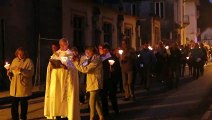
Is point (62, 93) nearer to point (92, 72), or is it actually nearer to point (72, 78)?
point (72, 78)

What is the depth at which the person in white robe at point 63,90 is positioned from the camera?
36.3ft

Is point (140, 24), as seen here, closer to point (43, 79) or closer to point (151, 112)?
point (43, 79)

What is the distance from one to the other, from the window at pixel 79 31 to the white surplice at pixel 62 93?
658 inches

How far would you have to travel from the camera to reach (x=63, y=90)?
11078mm

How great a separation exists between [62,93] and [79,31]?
18010 mm

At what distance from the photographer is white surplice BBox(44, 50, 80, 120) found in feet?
36.3

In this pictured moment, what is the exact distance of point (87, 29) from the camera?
2967cm

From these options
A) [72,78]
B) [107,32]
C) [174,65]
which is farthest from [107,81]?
[107,32]

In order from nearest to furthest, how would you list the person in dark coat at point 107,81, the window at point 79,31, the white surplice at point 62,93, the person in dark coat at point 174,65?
the white surplice at point 62,93 < the person in dark coat at point 107,81 < the person in dark coat at point 174,65 < the window at point 79,31

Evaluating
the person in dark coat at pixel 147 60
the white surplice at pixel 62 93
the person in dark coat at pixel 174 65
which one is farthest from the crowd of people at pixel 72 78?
the person in dark coat at pixel 174 65

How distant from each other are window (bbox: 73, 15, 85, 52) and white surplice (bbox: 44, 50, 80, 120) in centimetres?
1671

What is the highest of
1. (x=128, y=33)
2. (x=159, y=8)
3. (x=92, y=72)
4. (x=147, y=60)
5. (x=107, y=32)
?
(x=159, y=8)

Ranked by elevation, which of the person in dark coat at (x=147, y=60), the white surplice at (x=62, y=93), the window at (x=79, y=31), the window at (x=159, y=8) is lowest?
the white surplice at (x=62, y=93)

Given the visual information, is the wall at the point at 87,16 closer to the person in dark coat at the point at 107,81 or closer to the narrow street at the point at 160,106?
the narrow street at the point at 160,106
